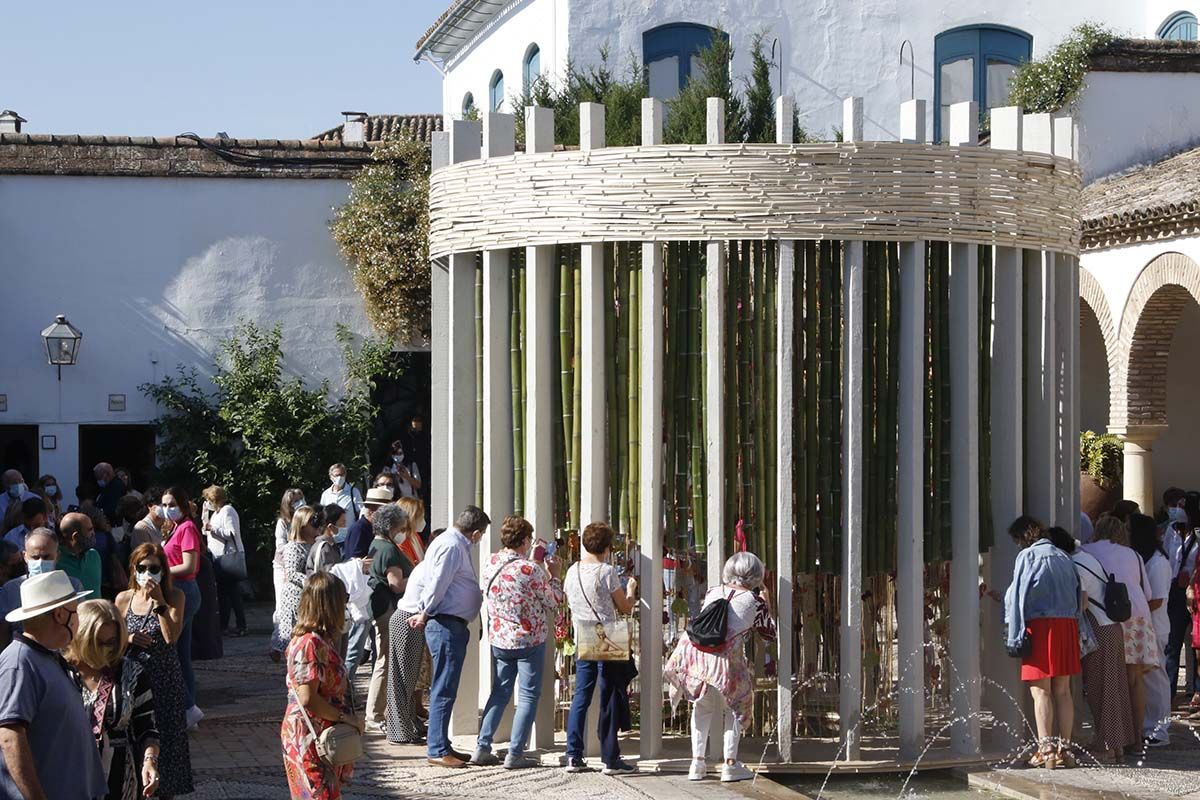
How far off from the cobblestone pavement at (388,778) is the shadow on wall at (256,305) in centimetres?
801

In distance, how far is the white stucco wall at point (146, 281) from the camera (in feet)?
64.8

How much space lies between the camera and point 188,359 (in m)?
20.1

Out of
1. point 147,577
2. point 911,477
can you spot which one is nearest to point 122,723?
point 147,577

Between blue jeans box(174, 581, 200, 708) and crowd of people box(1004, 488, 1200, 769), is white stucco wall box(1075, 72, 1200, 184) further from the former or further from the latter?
blue jeans box(174, 581, 200, 708)

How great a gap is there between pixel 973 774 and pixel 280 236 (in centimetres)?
1252

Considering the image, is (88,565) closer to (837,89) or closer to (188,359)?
(188,359)

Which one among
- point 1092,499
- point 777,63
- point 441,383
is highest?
point 777,63

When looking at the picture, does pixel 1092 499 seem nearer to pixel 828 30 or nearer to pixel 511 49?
pixel 828 30

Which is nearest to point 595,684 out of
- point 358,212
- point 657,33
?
point 358,212

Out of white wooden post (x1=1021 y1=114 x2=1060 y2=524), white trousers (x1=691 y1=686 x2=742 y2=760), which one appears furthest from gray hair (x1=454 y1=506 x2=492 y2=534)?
white wooden post (x1=1021 y1=114 x2=1060 y2=524)

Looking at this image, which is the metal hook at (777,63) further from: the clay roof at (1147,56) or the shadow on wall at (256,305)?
the shadow on wall at (256,305)

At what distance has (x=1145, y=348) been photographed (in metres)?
20.9

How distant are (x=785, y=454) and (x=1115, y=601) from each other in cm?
244

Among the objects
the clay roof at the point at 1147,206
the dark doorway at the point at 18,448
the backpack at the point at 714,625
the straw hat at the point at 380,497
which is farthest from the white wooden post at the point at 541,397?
the dark doorway at the point at 18,448
